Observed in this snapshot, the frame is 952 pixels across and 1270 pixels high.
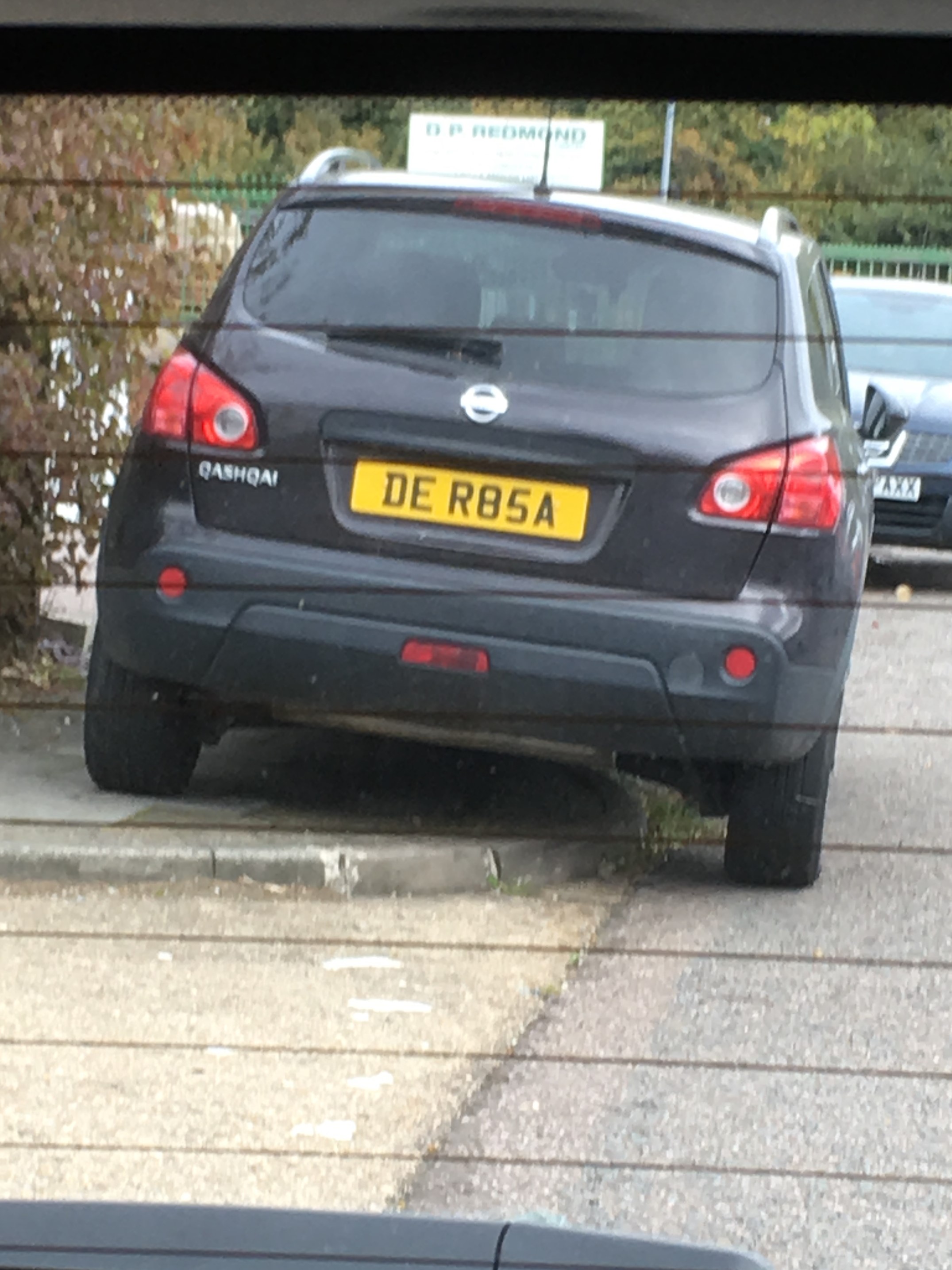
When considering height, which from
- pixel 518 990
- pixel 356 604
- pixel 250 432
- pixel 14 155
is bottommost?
pixel 518 990

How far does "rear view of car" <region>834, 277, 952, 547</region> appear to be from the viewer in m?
2.97

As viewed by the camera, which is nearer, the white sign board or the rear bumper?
the white sign board

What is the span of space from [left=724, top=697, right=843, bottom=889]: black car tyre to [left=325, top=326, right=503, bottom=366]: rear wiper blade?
2.51 feet

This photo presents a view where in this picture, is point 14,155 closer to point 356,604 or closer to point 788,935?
point 356,604

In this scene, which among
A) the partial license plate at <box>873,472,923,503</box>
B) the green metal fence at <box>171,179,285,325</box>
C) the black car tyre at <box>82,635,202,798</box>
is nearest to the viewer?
the green metal fence at <box>171,179,285,325</box>

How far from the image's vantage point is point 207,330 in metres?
3.53

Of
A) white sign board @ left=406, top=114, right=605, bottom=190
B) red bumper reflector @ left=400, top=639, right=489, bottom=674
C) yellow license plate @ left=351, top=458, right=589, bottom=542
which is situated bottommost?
red bumper reflector @ left=400, top=639, right=489, bottom=674

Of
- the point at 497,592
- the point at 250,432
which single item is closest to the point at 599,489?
the point at 497,592

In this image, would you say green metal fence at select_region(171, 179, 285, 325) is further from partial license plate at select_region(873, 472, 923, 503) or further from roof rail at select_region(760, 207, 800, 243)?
partial license plate at select_region(873, 472, 923, 503)

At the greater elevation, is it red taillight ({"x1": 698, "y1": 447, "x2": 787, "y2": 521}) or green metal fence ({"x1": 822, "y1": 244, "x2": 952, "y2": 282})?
green metal fence ({"x1": 822, "y1": 244, "x2": 952, "y2": 282})

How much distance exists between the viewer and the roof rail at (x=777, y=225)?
2664mm

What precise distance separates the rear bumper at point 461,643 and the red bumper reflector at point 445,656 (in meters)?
0.01

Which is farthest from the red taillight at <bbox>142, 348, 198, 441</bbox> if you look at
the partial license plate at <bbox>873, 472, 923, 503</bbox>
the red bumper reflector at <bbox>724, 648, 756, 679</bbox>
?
the partial license plate at <bbox>873, 472, 923, 503</bbox>

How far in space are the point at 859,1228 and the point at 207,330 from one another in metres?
1.64
